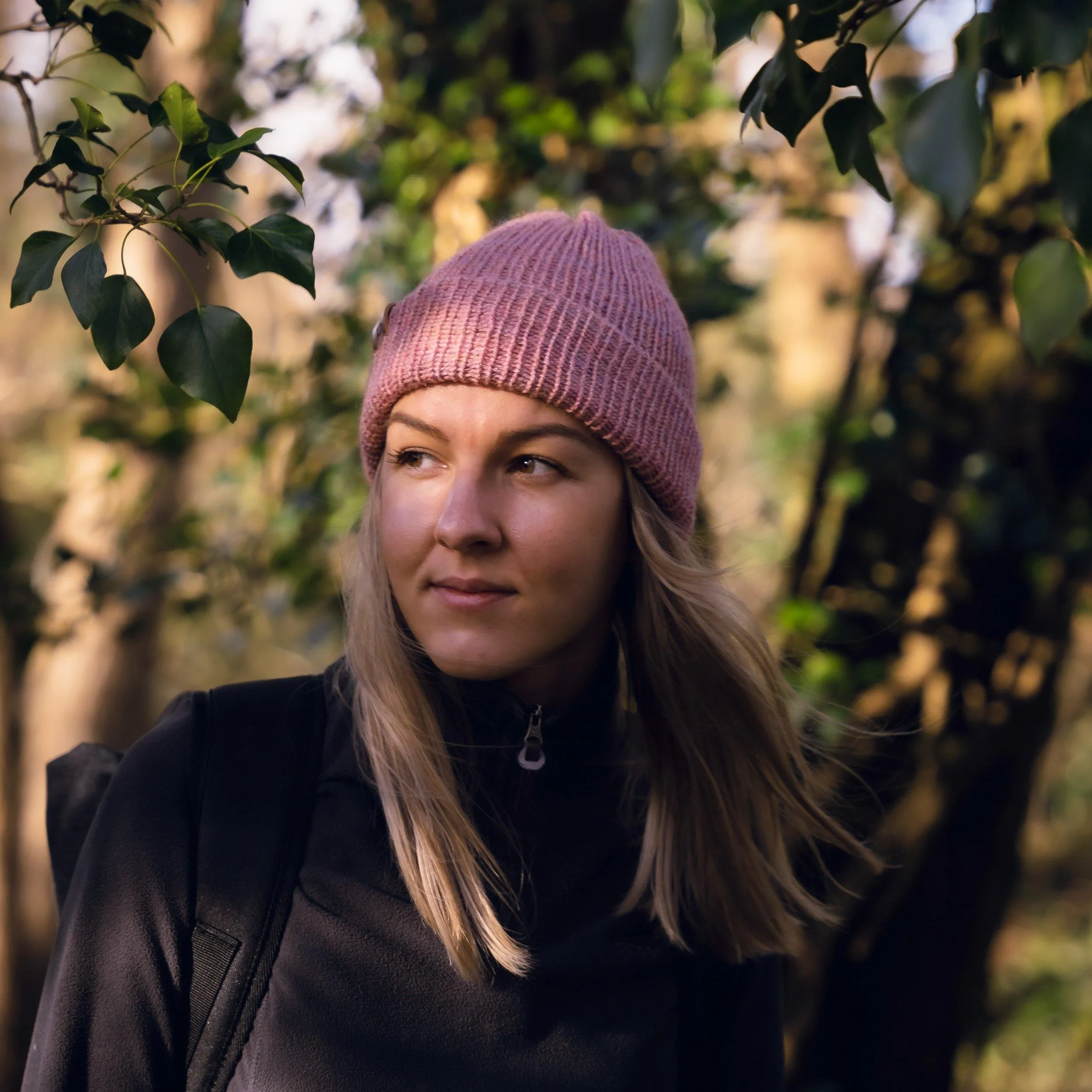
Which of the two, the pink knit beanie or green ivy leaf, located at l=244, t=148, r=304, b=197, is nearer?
green ivy leaf, located at l=244, t=148, r=304, b=197

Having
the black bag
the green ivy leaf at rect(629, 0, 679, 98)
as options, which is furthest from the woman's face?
the green ivy leaf at rect(629, 0, 679, 98)

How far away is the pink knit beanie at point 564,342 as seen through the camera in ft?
5.78

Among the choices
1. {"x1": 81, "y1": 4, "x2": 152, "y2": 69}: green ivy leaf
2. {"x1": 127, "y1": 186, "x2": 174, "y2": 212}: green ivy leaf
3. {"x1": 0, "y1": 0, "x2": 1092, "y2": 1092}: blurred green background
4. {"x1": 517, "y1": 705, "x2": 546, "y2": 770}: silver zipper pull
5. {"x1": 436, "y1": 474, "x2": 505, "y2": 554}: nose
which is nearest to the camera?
{"x1": 127, "y1": 186, "x2": 174, "y2": 212}: green ivy leaf

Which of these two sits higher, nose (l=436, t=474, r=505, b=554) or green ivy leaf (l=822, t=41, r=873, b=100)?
green ivy leaf (l=822, t=41, r=873, b=100)

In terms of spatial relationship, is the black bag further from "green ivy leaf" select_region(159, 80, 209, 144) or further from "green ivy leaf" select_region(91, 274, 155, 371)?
"green ivy leaf" select_region(159, 80, 209, 144)

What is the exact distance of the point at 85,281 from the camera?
3.79 feet

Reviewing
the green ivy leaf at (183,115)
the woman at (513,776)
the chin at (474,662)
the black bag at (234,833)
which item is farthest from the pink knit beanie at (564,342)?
the green ivy leaf at (183,115)

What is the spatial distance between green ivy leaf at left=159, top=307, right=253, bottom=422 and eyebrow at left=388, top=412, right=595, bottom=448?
0.58 meters

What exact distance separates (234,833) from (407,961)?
32 cm

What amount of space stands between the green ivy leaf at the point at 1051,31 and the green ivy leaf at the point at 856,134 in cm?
22

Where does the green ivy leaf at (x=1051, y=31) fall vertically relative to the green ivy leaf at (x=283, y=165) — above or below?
above

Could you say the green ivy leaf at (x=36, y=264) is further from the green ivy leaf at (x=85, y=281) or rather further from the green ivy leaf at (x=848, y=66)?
the green ivy leaf at (x=848, y=66)

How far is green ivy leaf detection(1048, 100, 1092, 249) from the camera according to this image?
962 millimetres

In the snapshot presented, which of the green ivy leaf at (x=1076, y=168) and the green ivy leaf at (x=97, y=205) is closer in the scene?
the green ivy leaf at (x=1076, y=168)
